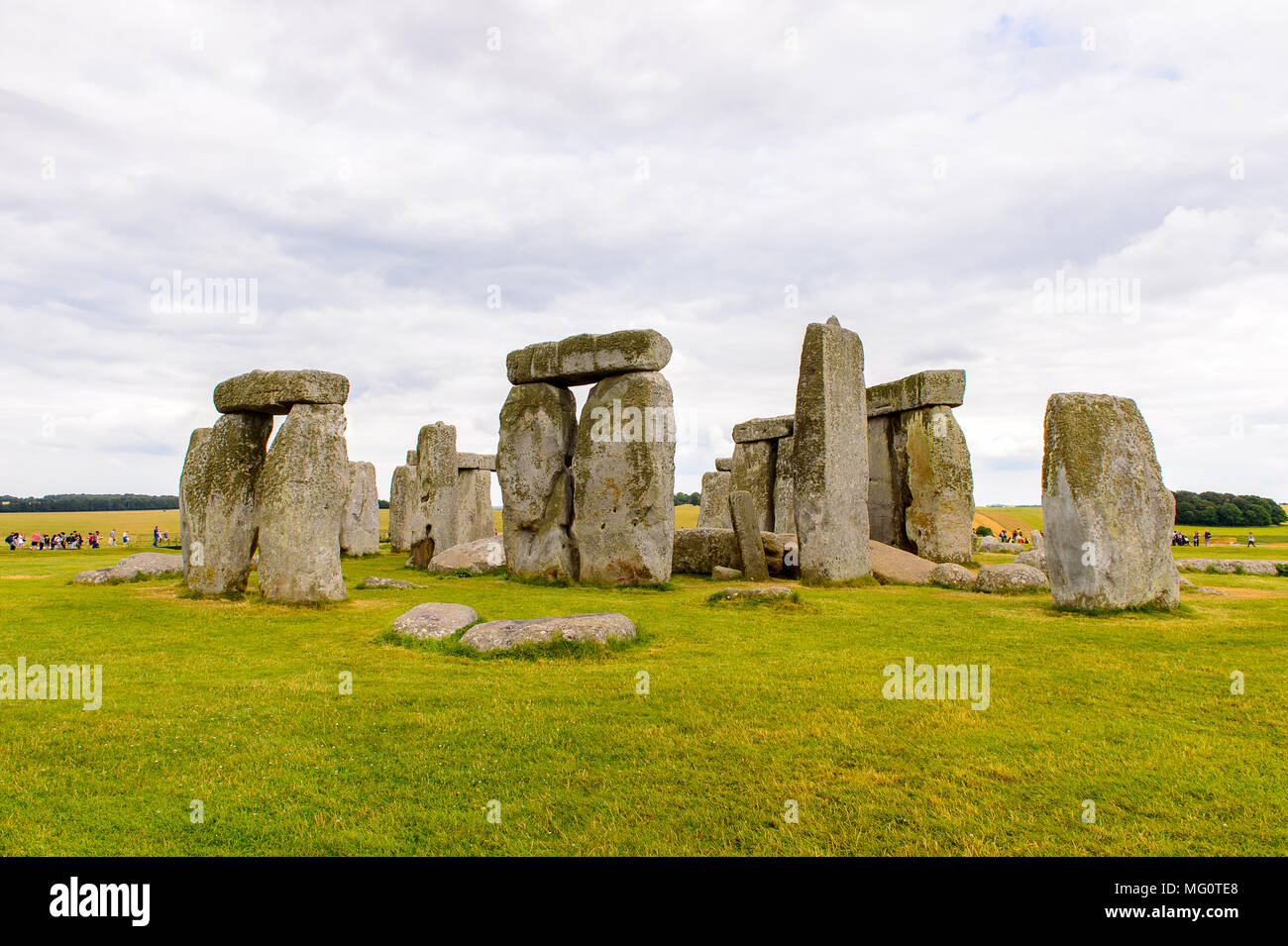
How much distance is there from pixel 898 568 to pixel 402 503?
59.4 feet

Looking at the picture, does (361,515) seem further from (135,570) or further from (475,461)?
(135,570)

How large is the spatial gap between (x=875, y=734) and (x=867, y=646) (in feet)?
10.1

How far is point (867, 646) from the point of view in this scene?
8.03 m

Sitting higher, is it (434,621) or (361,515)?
(361,515)

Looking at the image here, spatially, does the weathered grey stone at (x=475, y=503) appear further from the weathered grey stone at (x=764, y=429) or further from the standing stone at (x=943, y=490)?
the standing stone at (x=943, y=490)

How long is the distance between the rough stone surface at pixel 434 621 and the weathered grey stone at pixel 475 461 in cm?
1727

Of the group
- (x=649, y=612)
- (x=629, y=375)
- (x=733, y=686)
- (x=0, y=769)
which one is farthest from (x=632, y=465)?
(x=0, y=769)

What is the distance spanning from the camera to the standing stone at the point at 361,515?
968 inches

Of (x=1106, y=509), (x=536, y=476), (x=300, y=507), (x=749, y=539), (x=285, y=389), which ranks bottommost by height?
(x=749, y=539)

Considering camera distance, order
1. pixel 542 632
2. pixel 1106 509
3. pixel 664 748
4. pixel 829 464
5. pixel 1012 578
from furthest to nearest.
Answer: pixel 829 464
pixel 1012 578
pixel 1106 509
pixel 542 632
pixel 664 748

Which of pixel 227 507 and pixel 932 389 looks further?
pixel 932 389

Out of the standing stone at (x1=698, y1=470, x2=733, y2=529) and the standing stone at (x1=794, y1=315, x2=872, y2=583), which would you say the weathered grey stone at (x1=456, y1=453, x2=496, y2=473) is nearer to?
the standing stone at (x1=698, y1=470, x2=733, y2=529)

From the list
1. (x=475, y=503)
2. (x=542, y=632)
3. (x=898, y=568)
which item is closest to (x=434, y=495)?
(x=475, y=503)

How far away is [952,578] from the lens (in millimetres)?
13500
